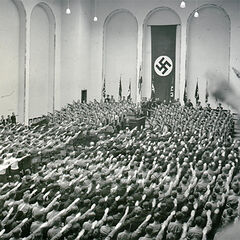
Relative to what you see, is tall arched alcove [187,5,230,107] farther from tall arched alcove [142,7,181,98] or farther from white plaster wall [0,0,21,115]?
white plaster wall [0,0,21,115]

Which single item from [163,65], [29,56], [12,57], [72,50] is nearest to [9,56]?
[12,57]

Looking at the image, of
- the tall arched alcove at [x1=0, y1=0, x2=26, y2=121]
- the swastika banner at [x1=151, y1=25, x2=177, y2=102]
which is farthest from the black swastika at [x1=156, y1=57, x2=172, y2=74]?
the tall arched alcove at [x1=0, y1=0, x2=26, y2=121]

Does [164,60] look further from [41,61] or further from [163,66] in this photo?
[41,61]

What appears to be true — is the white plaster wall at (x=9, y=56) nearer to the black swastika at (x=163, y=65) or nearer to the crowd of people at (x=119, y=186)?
the crowd of people at (x=119, y=186)

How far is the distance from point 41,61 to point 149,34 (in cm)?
778

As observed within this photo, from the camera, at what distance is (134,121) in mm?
21078

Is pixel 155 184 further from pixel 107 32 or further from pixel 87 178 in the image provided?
pixel 107 32

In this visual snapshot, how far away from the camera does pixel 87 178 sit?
10.4 meters

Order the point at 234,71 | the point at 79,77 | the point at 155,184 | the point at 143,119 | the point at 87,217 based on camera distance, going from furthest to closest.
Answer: the point at 79,77 → the point at 234,71 → the point at 143,119 → the point at 155,184 → the point at 87,217

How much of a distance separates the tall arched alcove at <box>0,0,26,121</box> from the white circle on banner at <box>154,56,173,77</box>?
953 centimetres

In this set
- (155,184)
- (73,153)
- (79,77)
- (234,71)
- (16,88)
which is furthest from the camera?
(79,77)

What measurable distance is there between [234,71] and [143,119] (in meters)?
7.97

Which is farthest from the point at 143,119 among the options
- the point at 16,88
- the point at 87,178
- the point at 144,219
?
the point at 144,219

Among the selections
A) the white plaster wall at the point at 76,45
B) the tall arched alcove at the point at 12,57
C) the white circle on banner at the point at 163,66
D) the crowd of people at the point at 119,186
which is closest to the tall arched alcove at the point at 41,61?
the white plaster wall at the point at 76,45
